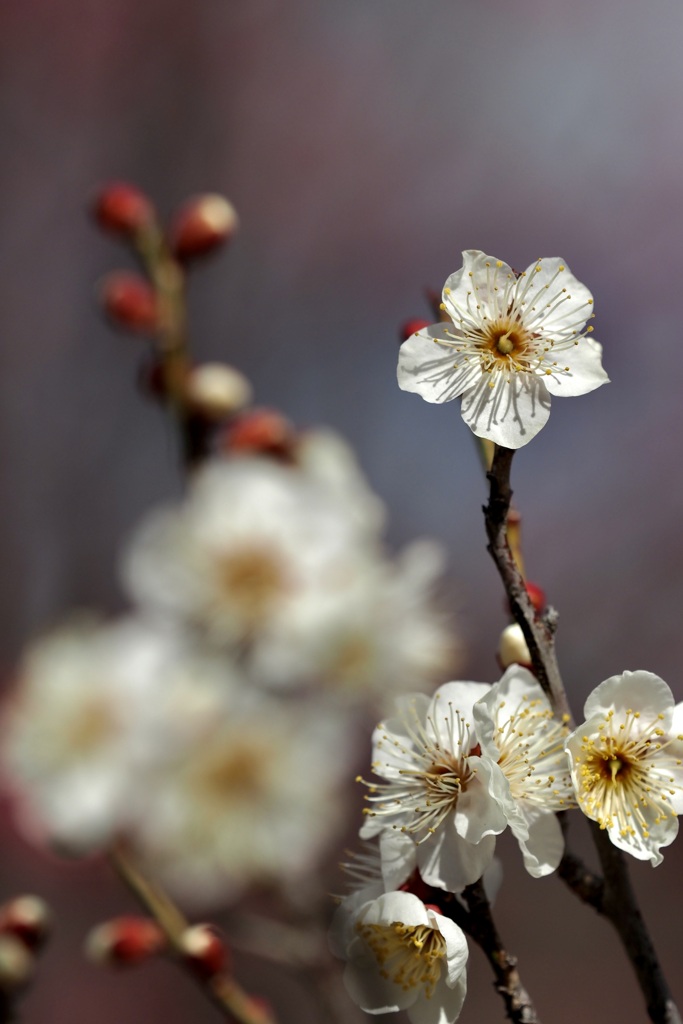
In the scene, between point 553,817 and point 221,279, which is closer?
point 553,817

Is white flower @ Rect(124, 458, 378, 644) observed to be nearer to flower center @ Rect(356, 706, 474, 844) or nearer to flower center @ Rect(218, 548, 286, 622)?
flower center @ Rect(218, 548, 286, 622)

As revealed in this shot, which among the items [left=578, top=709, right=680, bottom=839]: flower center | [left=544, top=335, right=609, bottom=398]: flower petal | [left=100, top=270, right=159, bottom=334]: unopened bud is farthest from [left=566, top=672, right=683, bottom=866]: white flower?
[left=100, top=270, right=159, bottom=334]: unopened bud

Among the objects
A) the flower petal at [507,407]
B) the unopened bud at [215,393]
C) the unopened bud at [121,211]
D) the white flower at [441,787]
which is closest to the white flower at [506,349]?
the flower petal at [507,407]

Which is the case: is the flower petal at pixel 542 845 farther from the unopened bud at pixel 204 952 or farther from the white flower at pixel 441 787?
the unopened bud at pixel 204 952

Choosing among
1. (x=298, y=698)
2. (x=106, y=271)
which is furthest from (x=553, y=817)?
(x=106, y=271)

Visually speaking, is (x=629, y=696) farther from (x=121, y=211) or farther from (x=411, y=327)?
(x=121, y=211)

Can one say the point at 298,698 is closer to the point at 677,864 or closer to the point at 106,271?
the point at 677,864
